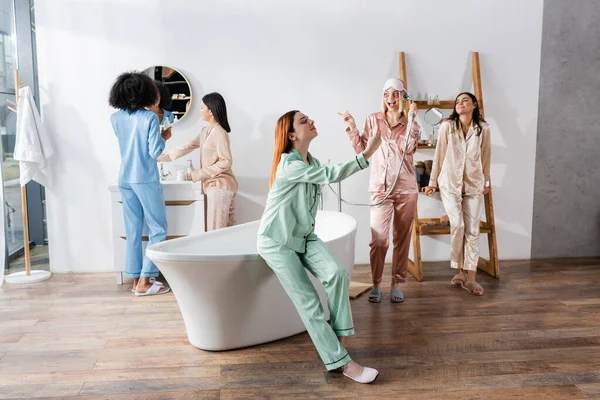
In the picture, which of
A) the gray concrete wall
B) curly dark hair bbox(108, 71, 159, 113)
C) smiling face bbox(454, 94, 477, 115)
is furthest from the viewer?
the gray concrete wall

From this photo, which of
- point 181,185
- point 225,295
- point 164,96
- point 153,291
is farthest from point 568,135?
point 153,291

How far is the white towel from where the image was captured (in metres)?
4.27

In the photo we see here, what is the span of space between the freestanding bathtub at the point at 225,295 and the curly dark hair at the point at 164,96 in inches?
64.4

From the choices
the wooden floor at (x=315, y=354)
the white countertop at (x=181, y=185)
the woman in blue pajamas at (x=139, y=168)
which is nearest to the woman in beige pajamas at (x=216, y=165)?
the white countertop at (x=181, y=185)

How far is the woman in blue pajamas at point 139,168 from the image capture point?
154 inches

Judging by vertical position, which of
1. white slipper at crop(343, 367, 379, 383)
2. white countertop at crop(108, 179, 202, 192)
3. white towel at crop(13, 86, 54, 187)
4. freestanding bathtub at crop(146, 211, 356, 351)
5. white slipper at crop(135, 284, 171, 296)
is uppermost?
white towel at crop(13, 86, 54, 187)

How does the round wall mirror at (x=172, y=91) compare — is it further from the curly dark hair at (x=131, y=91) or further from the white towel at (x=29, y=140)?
the white towel at (x=29, y=140)

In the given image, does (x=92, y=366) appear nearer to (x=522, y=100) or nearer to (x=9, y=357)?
(x=9, y=357)

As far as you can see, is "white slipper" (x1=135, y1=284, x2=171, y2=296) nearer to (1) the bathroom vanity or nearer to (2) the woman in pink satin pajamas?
(1) the bathroom vanity

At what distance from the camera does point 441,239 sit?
4973 mm

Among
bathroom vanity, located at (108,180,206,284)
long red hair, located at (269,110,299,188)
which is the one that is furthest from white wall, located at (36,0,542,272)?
long red hair, located at (269,110,299,188)

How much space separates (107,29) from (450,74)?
286 cm

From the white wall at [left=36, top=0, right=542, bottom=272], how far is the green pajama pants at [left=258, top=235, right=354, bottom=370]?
2.08 metres

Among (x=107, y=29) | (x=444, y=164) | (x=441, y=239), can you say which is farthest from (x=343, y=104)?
(x=107, y=29)
